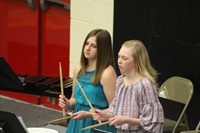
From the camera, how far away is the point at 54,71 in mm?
8570

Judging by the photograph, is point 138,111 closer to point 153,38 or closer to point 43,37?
point 153,38

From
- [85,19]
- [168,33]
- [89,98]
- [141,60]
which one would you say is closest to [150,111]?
[141,60]

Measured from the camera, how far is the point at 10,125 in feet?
13.5

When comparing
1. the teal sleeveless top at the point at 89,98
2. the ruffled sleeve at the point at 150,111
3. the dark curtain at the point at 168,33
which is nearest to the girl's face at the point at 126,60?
the ruffled sleeve at the point at 150,111

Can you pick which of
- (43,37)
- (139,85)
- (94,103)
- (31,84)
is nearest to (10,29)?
(43,37)

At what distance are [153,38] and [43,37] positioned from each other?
85.9 inches

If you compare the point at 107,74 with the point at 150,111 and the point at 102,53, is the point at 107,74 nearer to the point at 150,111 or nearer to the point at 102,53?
the point at 102,53

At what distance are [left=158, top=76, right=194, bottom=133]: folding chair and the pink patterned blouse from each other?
1208 mm

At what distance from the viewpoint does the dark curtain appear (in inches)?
253

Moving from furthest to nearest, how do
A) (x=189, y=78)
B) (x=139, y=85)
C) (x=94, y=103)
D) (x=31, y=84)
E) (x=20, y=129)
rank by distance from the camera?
(x=189, y=78), (x=31, y=84), (x=94, y=103), (x=139, y=85), (x=20, y=129)

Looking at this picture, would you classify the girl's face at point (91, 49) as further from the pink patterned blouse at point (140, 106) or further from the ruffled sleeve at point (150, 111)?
the ruffled sleeve at point (150, 111)

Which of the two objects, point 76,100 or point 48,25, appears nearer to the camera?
point 76,100

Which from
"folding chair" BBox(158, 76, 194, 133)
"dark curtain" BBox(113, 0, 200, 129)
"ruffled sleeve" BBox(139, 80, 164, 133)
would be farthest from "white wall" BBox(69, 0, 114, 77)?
"ruffled sleeve" BBox(139, 80, 164, 133)

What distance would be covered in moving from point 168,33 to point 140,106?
2097 millimetres
